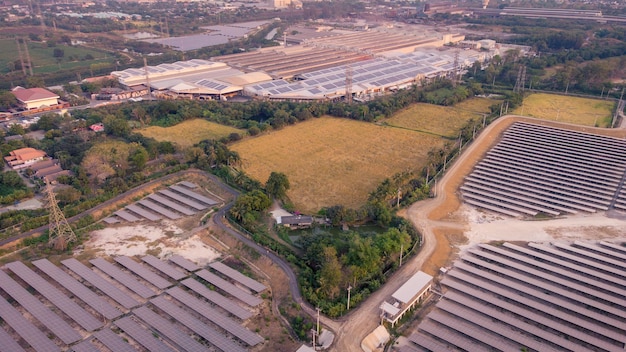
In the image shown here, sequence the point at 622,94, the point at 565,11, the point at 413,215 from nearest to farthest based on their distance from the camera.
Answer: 1. the point at 413,215
2. the point at 622,94
3. the point at 565,11

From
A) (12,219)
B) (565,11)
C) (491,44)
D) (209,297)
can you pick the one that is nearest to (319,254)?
(209,297)

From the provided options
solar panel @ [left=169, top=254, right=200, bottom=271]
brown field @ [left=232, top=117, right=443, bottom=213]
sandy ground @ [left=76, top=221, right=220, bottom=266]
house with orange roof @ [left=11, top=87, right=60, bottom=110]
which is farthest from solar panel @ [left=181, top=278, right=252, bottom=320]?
house with orange roof @ [left=11, top=87, right=60, bottom=110]

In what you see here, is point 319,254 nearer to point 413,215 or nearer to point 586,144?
point 413,215

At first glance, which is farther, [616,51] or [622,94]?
[616,51]

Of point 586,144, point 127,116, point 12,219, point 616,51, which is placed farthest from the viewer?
point 616,51

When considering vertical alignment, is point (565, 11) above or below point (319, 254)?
above

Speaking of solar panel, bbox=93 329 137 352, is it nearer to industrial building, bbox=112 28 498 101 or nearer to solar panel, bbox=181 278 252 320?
Answer: solar panel, bbox=181 278 252 320

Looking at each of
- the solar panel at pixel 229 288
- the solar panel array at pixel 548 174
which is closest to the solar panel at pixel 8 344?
the solar panel at pixel 229 288

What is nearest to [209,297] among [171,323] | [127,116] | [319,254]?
[171,323]
